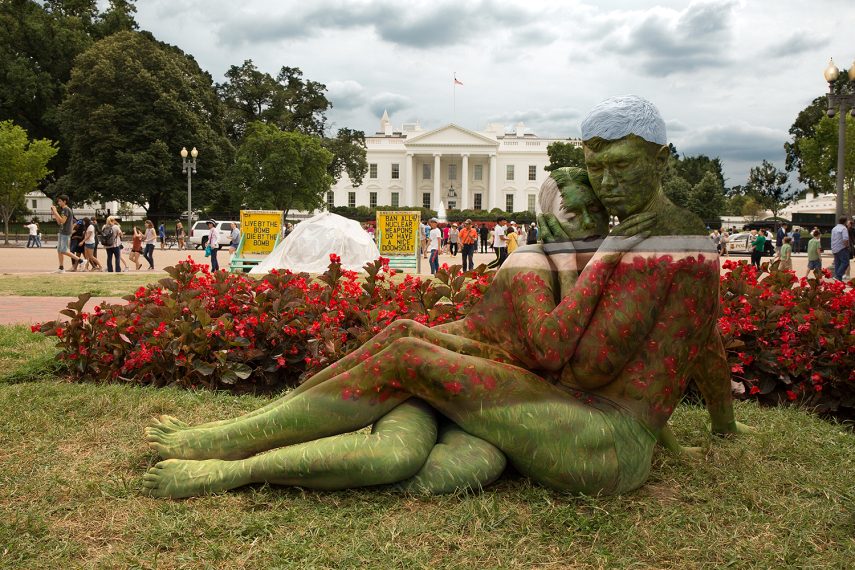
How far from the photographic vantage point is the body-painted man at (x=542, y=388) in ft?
6.17

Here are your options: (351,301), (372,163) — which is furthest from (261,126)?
(351,301)

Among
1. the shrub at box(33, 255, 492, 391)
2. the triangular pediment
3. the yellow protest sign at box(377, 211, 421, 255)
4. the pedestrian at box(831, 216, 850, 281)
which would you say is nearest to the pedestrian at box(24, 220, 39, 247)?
the yellow protest sign at box(377, 211, 421, 255)

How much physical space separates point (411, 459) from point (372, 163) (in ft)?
248

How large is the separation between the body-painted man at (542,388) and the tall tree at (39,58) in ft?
153

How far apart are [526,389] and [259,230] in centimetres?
1531

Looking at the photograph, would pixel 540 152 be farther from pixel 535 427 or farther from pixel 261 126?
pixel 535 427

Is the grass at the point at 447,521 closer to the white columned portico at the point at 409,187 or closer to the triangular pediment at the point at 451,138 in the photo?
the triangular pediment at the point at 451,138

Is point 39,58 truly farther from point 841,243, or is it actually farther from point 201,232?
point 841,243

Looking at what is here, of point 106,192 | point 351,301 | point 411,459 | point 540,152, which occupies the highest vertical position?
point 540,152

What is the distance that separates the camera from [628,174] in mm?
1897

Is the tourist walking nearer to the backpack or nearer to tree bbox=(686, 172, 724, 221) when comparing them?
the backpack

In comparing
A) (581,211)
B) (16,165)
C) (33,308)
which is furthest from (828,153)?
(16,165)

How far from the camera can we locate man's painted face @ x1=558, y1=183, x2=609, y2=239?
204 centimetres

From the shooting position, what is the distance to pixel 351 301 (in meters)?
4.53
